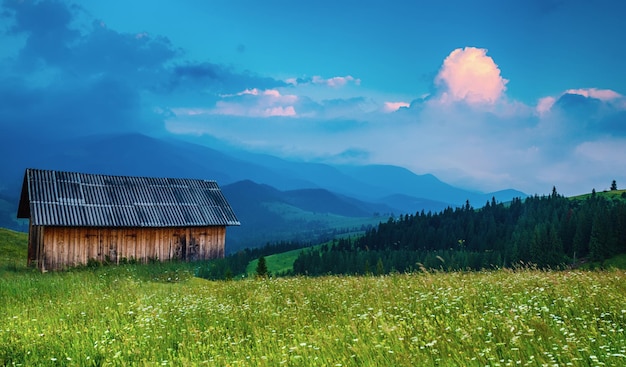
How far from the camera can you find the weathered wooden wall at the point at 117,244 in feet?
108

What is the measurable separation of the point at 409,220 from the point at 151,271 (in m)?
147

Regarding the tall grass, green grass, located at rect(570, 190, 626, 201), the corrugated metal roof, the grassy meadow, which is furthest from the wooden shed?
green grass, located at rect(570, 190, 626, 201)

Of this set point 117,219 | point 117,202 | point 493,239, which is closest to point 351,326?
point 117,219

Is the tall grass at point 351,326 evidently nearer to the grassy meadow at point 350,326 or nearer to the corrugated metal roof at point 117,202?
the grassy meadow at point 350,326

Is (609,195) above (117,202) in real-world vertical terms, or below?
above

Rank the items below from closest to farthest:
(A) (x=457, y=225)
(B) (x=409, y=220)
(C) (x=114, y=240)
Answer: (C) (x=114, y=240) → (A) (x=457, y=225) → (B) (x=409, y=220)

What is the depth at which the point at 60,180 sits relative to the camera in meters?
35.8

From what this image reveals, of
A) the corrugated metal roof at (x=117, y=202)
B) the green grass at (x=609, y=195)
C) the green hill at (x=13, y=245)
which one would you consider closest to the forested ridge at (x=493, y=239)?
the green grass at (x=609, y=195)

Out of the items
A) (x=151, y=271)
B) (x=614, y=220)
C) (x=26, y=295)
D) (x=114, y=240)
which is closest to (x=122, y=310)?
(x=26, y=295)

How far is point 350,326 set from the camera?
7969 millimetres

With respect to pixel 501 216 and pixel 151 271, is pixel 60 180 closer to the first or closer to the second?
pixel 151 271

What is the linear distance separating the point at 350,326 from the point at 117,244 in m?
31.8

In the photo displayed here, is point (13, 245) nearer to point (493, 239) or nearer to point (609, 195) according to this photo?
point (493, 239)

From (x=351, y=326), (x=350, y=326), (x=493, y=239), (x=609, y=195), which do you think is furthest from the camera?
(x=609, y=195)
